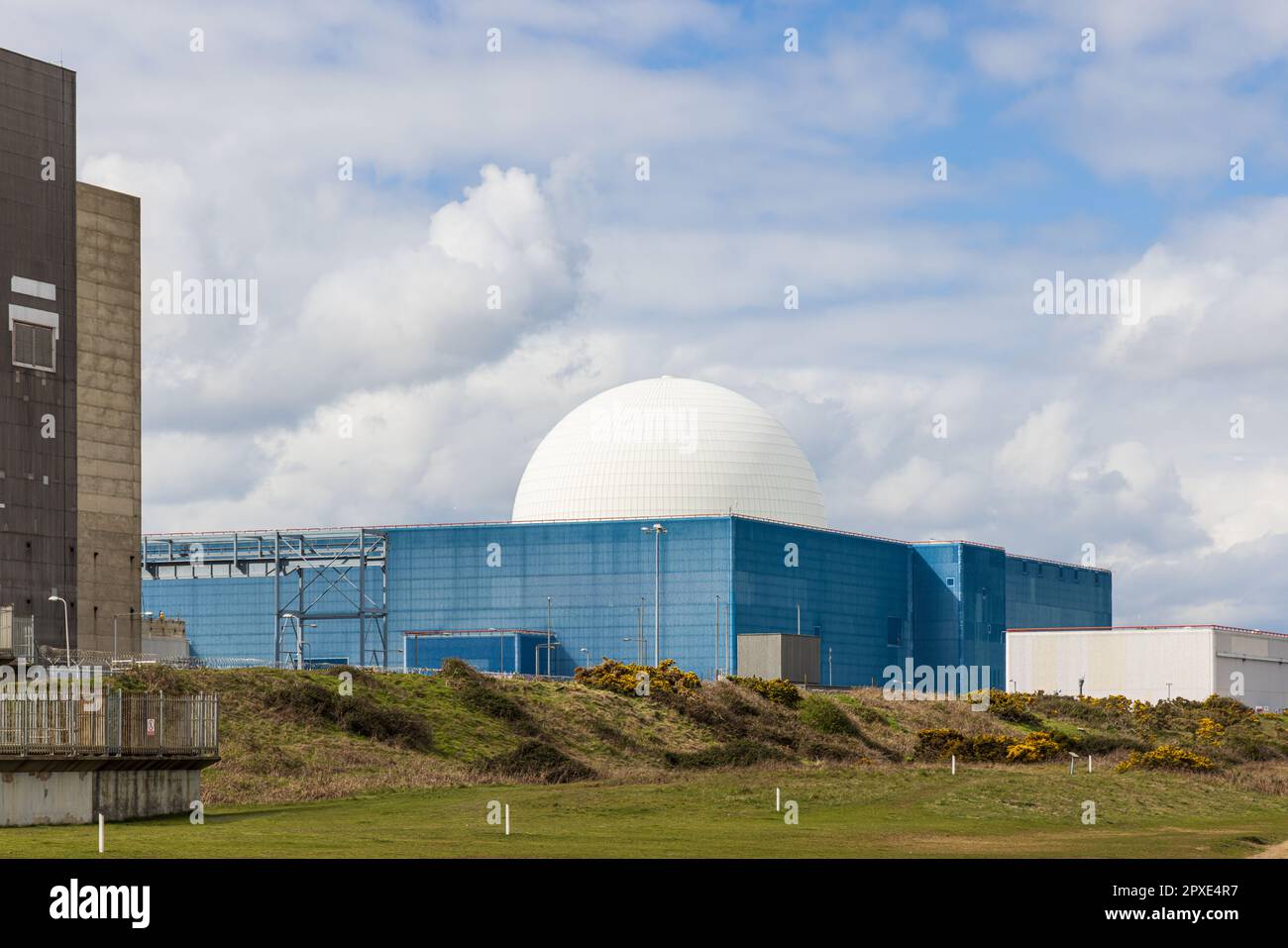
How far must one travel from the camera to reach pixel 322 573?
507 feet

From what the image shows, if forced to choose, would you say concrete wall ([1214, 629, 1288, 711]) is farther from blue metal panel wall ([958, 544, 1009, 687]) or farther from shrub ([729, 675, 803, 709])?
shrub ([729, 675, 803, 709])

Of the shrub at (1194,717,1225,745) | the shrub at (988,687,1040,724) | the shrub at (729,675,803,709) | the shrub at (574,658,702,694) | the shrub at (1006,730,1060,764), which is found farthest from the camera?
the shrub at (988,687,1040,724)

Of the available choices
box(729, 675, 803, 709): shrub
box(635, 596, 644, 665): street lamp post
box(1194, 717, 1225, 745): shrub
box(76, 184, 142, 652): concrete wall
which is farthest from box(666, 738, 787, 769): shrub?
box(635, 596, 644, 665): street lamp post

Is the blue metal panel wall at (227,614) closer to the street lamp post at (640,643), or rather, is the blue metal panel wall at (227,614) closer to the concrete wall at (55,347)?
the street lamp post at (640,643)

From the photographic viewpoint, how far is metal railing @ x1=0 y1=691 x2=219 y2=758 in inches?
1646

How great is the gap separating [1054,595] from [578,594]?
59.5 meters

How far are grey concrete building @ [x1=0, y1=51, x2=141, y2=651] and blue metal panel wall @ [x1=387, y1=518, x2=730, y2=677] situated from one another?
167 ft

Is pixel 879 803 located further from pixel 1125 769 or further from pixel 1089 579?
pixel 1089 579

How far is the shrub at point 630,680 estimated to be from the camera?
89125 millimetres

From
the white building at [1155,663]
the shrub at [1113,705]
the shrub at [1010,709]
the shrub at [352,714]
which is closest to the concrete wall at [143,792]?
the shrub at [352,714]

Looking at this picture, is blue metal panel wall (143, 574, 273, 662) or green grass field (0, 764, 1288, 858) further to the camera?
blue metal panel wall (143, 574, 273, 662)

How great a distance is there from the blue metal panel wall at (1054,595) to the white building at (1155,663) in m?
21.7
